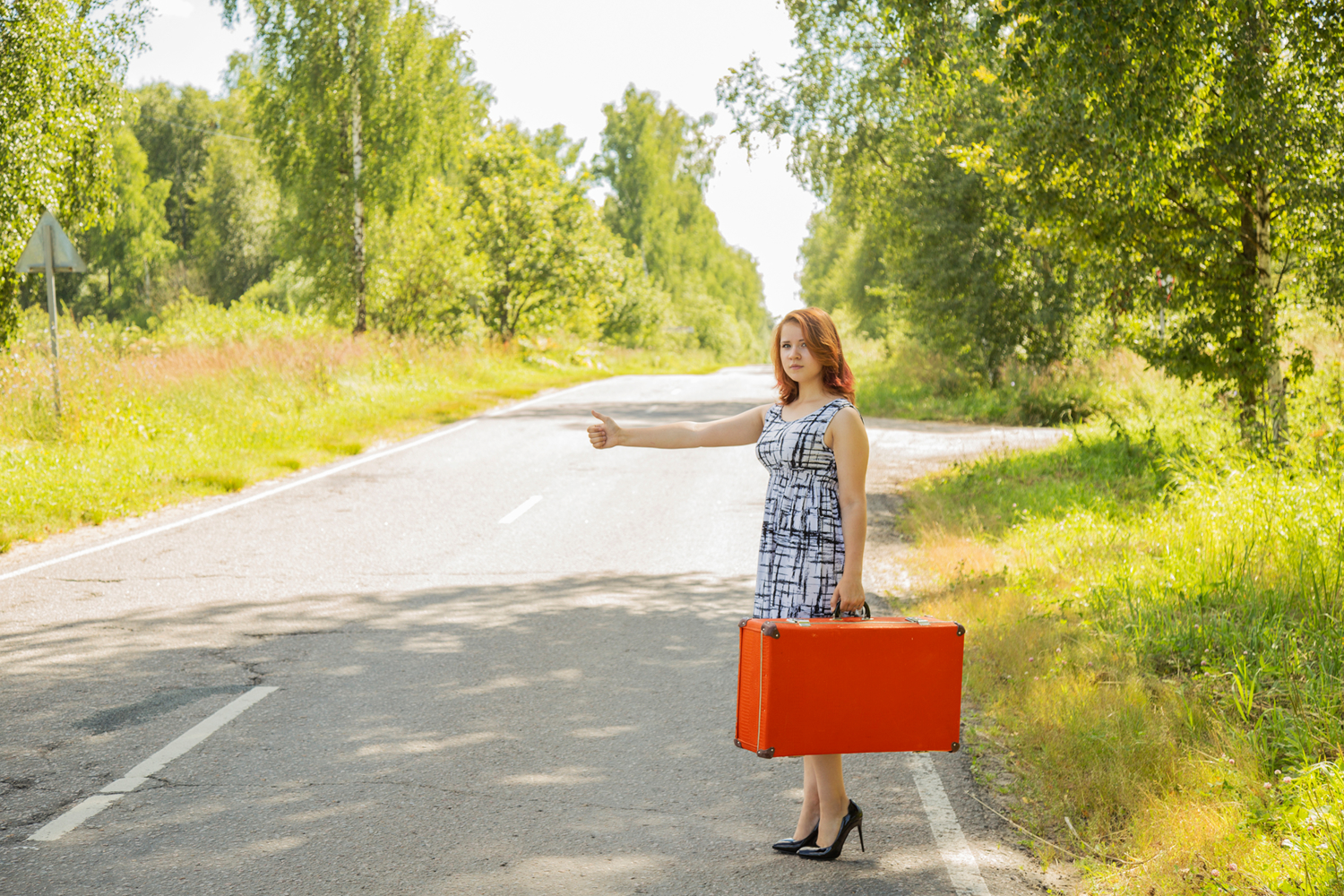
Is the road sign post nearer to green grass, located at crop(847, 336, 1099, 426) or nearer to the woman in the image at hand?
the woman

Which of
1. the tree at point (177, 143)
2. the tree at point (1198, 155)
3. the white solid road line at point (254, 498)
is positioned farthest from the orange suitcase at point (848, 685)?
the tree at point (177, 143)

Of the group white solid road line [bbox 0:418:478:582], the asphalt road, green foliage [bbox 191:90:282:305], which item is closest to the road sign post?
white solid road line [bbox 0:418:478:582]

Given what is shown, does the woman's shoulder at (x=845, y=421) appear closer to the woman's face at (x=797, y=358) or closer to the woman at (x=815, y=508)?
the woman at (x=815, y=508)

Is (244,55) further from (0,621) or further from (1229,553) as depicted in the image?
(1229,553)

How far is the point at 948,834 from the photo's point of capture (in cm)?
404

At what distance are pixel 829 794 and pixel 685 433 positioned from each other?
147cm

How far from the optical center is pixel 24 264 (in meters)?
13.0

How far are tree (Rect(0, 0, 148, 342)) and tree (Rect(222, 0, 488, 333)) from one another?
39.7 ft

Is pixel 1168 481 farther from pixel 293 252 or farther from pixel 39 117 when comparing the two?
pixel 293 252

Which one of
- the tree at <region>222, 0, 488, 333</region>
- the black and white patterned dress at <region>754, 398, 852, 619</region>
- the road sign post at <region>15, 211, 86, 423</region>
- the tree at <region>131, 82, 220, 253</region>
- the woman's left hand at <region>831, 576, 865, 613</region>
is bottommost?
the woman's left hand at <region>831, 576, 865, 613</region>

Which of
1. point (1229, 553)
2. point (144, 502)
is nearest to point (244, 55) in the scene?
point (144, 502)

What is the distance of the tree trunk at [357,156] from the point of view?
29312 millimetres

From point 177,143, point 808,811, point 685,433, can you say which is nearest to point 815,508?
point 685,433

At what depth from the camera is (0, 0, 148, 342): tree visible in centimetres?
1484
